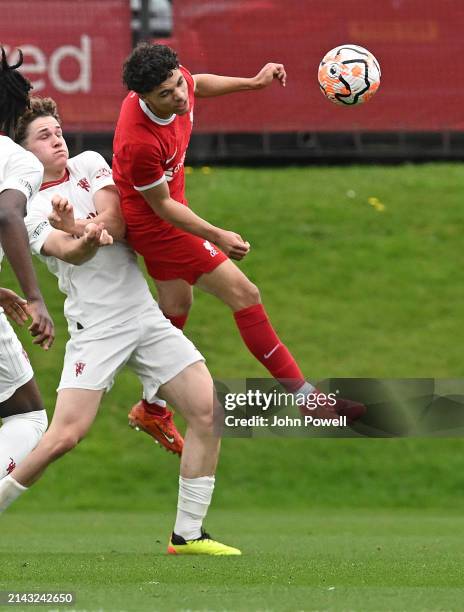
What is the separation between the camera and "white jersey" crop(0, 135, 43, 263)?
6.67 m

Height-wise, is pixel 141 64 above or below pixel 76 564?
above

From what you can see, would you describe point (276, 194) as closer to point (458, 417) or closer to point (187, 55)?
point (187, 55)

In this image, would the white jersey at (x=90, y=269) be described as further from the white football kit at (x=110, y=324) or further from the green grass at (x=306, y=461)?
the green grass at (x=306, y=461)

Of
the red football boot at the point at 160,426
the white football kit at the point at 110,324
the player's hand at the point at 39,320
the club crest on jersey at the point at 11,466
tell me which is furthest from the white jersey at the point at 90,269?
the player's hand at the point at 39,320

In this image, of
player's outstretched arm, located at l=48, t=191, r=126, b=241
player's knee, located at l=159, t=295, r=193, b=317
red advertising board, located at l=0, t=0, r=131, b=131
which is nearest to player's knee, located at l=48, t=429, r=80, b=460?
player's outstretched arm, located at l=48, t=191, r=126, b=241

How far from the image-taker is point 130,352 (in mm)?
7684

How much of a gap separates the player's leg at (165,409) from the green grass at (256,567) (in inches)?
25.5

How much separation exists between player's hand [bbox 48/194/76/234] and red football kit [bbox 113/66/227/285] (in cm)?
46

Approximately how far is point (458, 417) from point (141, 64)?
2534 mm

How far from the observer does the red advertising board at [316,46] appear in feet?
48.5

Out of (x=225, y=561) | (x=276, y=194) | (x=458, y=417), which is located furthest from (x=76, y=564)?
(x=276, y=194)

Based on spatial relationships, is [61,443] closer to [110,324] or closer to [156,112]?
[110,324]

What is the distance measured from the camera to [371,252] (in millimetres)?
15047

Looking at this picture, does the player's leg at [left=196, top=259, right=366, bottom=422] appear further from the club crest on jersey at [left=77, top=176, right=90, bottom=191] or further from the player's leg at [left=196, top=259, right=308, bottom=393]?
the club crest on jersey at [left=77, top=176, right=90, bottom=191]
